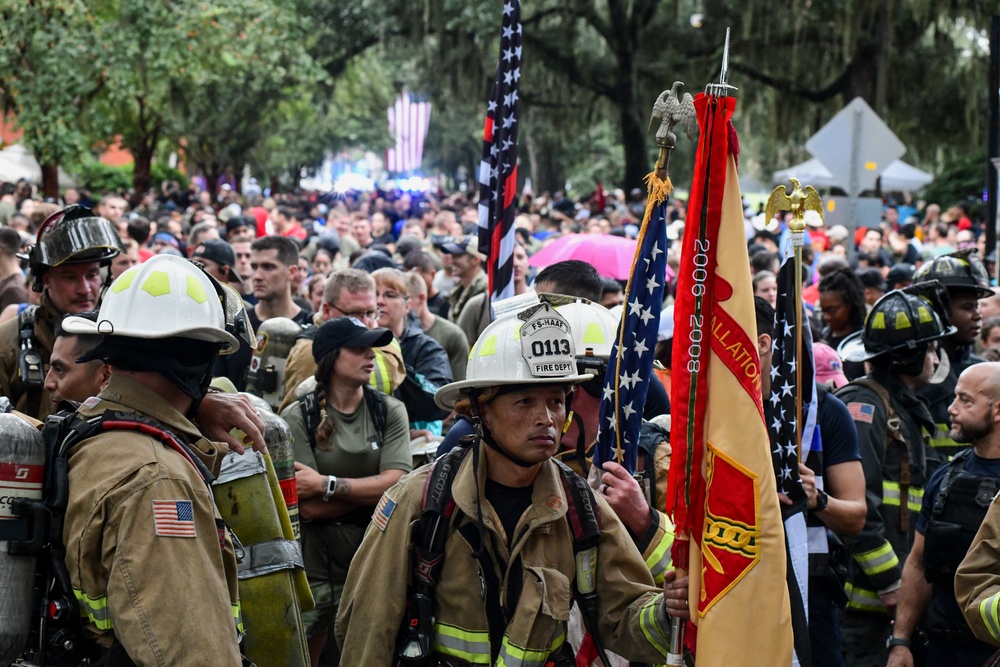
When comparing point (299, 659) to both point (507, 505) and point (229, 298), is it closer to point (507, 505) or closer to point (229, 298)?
point (507, 505)

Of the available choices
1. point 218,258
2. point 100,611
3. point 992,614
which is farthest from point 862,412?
point 218,258

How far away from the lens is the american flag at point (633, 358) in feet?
14.0

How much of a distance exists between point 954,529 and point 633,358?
1.53 metres

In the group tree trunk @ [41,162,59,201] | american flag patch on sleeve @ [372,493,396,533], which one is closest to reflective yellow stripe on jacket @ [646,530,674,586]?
american flag patch on sleeve @ [372,493,396,533]

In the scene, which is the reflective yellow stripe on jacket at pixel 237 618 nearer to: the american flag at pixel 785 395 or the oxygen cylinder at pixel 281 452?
the oxygen cylinder at pixel 281 452

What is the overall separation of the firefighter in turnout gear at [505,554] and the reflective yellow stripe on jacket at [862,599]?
2.60 m

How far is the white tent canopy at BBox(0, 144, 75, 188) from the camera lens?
35.5 m

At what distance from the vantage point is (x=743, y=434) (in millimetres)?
3486

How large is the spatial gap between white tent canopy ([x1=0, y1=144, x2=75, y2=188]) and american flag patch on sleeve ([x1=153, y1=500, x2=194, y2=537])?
34.7 m

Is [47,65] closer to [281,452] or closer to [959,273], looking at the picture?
[959,273]

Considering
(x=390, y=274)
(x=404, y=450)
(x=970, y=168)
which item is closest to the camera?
(x=404, y=450)

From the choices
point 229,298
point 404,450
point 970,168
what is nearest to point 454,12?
point 970,168

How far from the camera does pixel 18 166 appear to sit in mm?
36719

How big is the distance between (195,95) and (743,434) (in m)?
27.1
